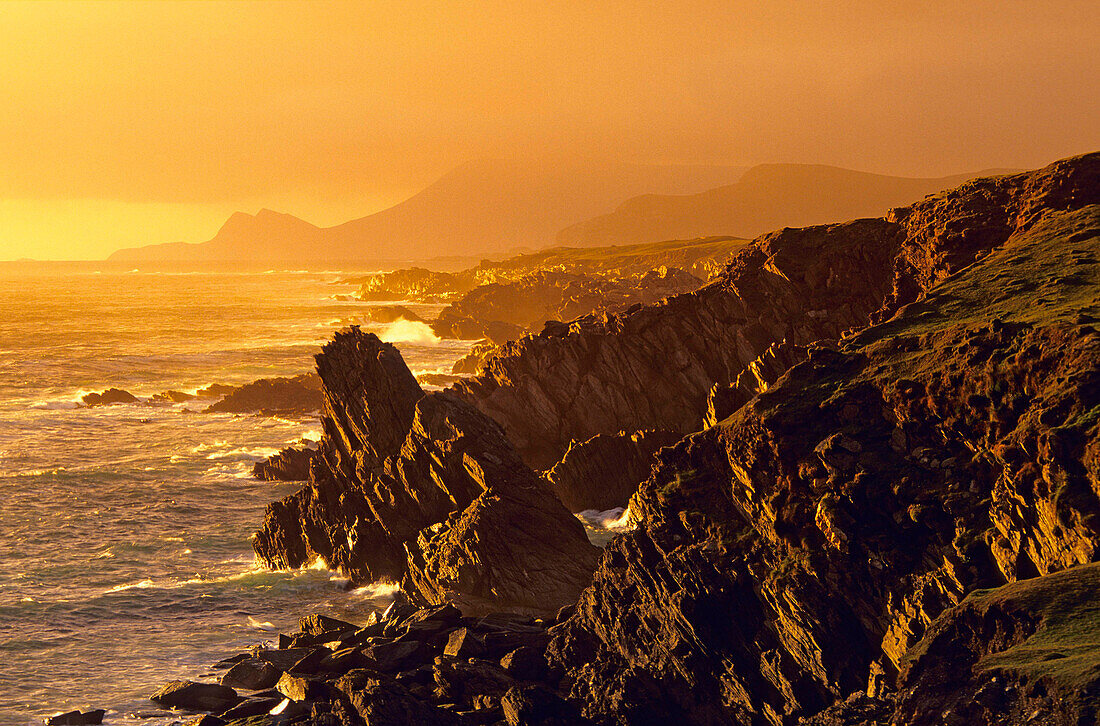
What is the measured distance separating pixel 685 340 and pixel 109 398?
68.2 metres

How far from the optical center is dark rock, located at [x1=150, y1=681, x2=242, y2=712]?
33.9 meters

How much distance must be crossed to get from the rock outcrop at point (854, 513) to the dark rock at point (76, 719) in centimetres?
1628

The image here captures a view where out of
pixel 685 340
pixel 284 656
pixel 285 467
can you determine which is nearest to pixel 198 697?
pixel 284 656

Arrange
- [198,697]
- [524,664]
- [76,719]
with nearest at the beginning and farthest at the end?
[524,664], [76,719], [198,697]

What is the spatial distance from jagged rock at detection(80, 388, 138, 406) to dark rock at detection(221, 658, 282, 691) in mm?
74869

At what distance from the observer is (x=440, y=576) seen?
4356cm

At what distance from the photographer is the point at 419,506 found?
47844 millimetres

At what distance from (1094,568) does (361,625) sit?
101ft

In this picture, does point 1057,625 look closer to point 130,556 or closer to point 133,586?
point 133,586

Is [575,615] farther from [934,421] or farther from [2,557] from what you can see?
[2,557]

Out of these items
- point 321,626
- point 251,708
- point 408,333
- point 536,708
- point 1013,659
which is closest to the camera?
point 1013,659

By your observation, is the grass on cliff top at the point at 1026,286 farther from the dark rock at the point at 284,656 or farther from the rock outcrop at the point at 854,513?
the dark rock at the point at 284,656

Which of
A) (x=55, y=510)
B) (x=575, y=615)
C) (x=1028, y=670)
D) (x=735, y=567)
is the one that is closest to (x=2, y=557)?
(x=55, y=510)

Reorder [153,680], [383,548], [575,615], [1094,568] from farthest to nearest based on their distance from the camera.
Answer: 1. [383,548]
2. [153,680]
3. [575,615]
4. [1094,568]
